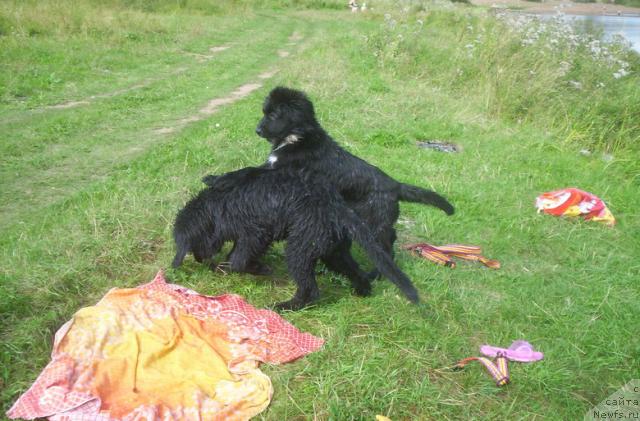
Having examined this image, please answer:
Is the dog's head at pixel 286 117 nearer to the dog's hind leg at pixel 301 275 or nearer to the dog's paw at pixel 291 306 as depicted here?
the dog's hind leg at pixel 301 275

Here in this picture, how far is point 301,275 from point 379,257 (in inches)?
24.7

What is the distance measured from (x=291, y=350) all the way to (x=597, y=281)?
3.27 metres

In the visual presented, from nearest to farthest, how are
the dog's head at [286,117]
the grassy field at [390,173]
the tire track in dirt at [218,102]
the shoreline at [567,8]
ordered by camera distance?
the grassy field at [390,173] → the dog's head at [286,117] → the tire track in dirt at [218,102] → the shoreline at [567,8]

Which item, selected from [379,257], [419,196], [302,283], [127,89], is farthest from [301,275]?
[127,89]

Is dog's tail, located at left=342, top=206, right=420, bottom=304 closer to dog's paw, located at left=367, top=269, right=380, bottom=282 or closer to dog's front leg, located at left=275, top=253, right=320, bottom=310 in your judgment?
dog's front leg, located at left=275, top=253, right=320, bottom=310

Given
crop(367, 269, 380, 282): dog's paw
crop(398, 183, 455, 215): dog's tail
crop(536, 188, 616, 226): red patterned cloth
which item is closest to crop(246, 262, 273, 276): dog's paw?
crop(367, 269, 380, 282): dog's paw

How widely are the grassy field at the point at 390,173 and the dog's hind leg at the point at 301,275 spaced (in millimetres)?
132

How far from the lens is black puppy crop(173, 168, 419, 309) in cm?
379

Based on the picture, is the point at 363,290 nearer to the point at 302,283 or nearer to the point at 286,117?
the point at 302,283

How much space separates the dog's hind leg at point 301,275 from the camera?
12.5 ft

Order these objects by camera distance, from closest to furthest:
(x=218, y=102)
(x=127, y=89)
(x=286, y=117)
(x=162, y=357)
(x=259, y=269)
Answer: (x=162, y=357)
(x=259, y=269)
(x=286, y=117)
(x=218, y=102)
(x=127, y=89)

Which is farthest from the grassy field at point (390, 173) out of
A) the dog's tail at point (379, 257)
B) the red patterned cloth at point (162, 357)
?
the dog's tail at point (379, 257)

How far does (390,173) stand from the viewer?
267 inches

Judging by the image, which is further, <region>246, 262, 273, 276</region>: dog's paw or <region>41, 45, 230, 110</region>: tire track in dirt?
<region>41, 45, 230, 110</region>: tire track in dirt
